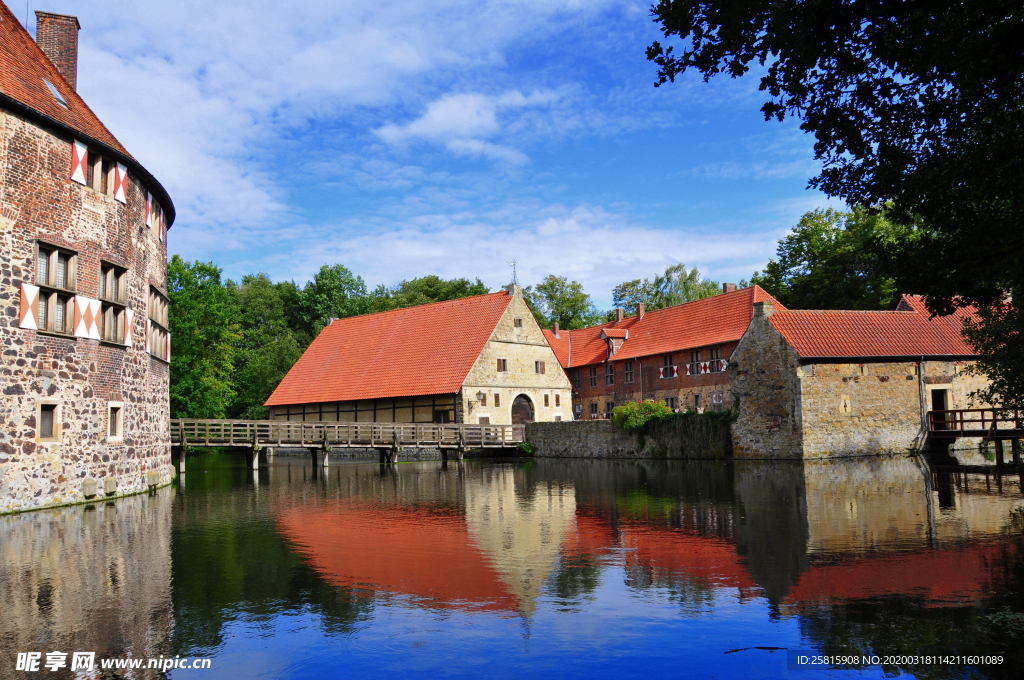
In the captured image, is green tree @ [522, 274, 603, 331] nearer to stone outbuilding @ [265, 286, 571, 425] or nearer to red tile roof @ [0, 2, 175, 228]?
stone outbuilding @ [265, 286, 571, 425]

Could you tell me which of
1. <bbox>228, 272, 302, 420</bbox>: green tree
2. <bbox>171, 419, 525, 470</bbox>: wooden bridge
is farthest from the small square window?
<bbox>228, 272, 302, 420</bbox>: green tree

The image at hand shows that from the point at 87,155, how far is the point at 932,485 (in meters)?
20.9

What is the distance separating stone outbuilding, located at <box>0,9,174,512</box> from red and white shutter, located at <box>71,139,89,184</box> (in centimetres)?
2

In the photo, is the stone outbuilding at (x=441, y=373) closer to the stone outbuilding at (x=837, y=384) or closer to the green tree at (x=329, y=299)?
the stone outbuilding at (x=837, y=384)

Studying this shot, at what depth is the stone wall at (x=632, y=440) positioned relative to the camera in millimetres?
31141

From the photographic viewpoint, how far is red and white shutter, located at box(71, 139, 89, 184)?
17156 millimetres

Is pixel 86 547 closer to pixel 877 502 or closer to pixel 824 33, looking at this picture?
pixel 824 33

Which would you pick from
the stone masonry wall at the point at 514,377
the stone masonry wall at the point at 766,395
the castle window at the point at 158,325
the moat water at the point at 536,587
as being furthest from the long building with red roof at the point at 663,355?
the castle window at the point at 158,325

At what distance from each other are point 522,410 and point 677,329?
1043 cm

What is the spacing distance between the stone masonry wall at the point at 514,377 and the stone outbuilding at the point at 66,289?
21.1m

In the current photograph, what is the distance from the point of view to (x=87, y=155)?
1769 cm

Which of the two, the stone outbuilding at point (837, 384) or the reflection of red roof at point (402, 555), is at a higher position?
the stone outbuilding at point (837, 384)

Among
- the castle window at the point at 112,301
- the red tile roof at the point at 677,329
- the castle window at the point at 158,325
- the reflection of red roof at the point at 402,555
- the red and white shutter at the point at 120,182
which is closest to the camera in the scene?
the reflection of red roof at the point at 402,555

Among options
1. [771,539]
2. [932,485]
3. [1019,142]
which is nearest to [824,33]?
[1019,142]
